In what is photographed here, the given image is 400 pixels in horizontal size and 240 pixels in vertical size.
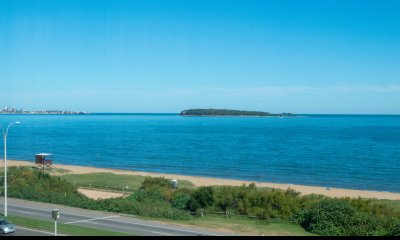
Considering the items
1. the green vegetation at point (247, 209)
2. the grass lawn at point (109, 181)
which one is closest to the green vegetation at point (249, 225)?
the green vegetation at point (247, 209)

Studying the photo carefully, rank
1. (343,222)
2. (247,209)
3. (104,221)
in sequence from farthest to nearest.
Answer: (247,209)
(104,221)
(343,222)

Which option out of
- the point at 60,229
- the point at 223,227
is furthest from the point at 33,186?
the point at 223,227

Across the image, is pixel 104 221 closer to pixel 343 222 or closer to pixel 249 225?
pixel 249 225

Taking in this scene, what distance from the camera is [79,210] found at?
1260 inches

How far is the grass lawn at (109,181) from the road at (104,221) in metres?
16.1

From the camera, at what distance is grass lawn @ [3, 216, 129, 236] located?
75.7ft

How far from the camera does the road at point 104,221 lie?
83.0 ft

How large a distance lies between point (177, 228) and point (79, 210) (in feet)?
29.2

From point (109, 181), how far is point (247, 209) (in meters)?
25.9

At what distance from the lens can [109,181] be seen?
2148 inches

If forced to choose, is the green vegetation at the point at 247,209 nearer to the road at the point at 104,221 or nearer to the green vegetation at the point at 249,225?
the green vegetation at the point at 249,225

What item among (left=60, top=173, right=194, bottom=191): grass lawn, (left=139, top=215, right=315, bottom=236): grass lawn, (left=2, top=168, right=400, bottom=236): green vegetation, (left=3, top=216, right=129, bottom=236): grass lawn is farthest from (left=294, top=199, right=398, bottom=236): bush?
(left=60, top=173, right=194, bottom=191): grass lawn

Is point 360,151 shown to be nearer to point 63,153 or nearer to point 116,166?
point 116,166

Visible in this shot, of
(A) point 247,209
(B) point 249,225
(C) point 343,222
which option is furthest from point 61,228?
(C) point 343,222
